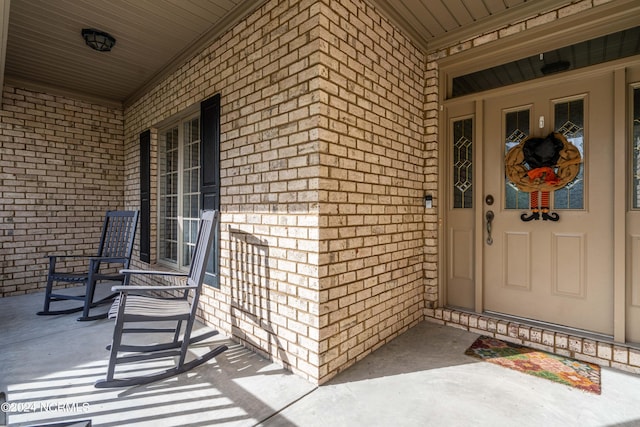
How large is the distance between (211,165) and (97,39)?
1758 mm

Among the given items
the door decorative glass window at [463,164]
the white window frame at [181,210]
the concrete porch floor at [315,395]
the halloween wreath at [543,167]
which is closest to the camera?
the concrete porch floor at [315,395]

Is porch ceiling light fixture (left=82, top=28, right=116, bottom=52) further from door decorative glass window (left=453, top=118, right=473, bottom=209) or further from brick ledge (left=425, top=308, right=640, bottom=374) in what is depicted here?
brick ledge (left=425, top=308, right=640, bottom=374)

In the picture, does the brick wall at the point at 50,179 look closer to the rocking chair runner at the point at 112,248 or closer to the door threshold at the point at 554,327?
the rocking chair runner at the point at 112,248

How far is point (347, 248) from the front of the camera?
2264 millimetres

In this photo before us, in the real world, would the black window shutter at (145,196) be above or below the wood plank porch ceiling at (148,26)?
below

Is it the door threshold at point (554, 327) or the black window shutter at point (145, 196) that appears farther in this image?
the black window shutter at point (145, 196)

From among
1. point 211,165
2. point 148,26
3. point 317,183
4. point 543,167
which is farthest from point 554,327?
point 148,26

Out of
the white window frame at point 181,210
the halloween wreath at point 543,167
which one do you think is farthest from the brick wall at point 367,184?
the white window frame at point 181,210

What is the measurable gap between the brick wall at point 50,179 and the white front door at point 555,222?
5.36 metres

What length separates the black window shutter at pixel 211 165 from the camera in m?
2.93

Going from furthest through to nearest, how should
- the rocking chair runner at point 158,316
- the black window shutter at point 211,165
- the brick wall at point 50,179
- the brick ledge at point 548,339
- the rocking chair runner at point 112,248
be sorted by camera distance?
the brick wall at point 50,179 < the rocking chair runner at point 112,248 < the black window shutter at point 211,165 < the brick ledge at point 548,339 < the rocking chair runner at point 158,316

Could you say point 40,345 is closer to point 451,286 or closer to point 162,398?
point 162,398

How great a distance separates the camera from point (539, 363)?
2297mm

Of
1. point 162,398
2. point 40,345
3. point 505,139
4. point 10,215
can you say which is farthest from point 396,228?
point 10,215
